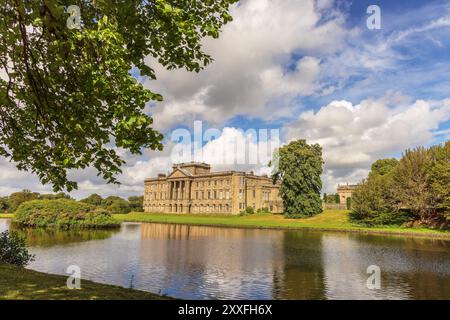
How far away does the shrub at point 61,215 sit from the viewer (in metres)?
46.6

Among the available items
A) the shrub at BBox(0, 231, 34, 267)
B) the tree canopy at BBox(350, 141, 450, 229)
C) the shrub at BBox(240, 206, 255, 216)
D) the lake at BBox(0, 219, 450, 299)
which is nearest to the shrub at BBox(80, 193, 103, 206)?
the shrub at BBox(240, 206, 255, 216)

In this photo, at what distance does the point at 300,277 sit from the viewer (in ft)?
54.9

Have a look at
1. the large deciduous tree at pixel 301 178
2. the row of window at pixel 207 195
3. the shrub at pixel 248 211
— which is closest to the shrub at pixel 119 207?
the row of window at pixel 207 195

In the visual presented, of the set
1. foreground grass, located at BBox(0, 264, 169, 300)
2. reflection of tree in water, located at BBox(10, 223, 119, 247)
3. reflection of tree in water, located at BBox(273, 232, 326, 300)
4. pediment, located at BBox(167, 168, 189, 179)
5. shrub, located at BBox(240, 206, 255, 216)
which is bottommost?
reflection of tree in water, located at BBox(273, 232, 326, 300)

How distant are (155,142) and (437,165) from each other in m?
43.7

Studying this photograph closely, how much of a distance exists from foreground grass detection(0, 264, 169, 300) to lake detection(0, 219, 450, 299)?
3.14 meters

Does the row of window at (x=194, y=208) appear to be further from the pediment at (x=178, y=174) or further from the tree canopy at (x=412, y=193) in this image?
the tree canopy at (x=412, y=193)

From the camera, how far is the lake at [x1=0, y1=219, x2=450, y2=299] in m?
14.0

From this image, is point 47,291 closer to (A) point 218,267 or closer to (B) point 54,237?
(A) point 218,267

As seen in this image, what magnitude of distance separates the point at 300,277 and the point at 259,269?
251 centimetres

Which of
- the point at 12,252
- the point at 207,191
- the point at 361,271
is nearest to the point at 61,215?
the point at 12,252

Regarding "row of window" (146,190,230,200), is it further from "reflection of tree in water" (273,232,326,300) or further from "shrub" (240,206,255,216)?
"reflection of tree in water" (273,232,326,300)
